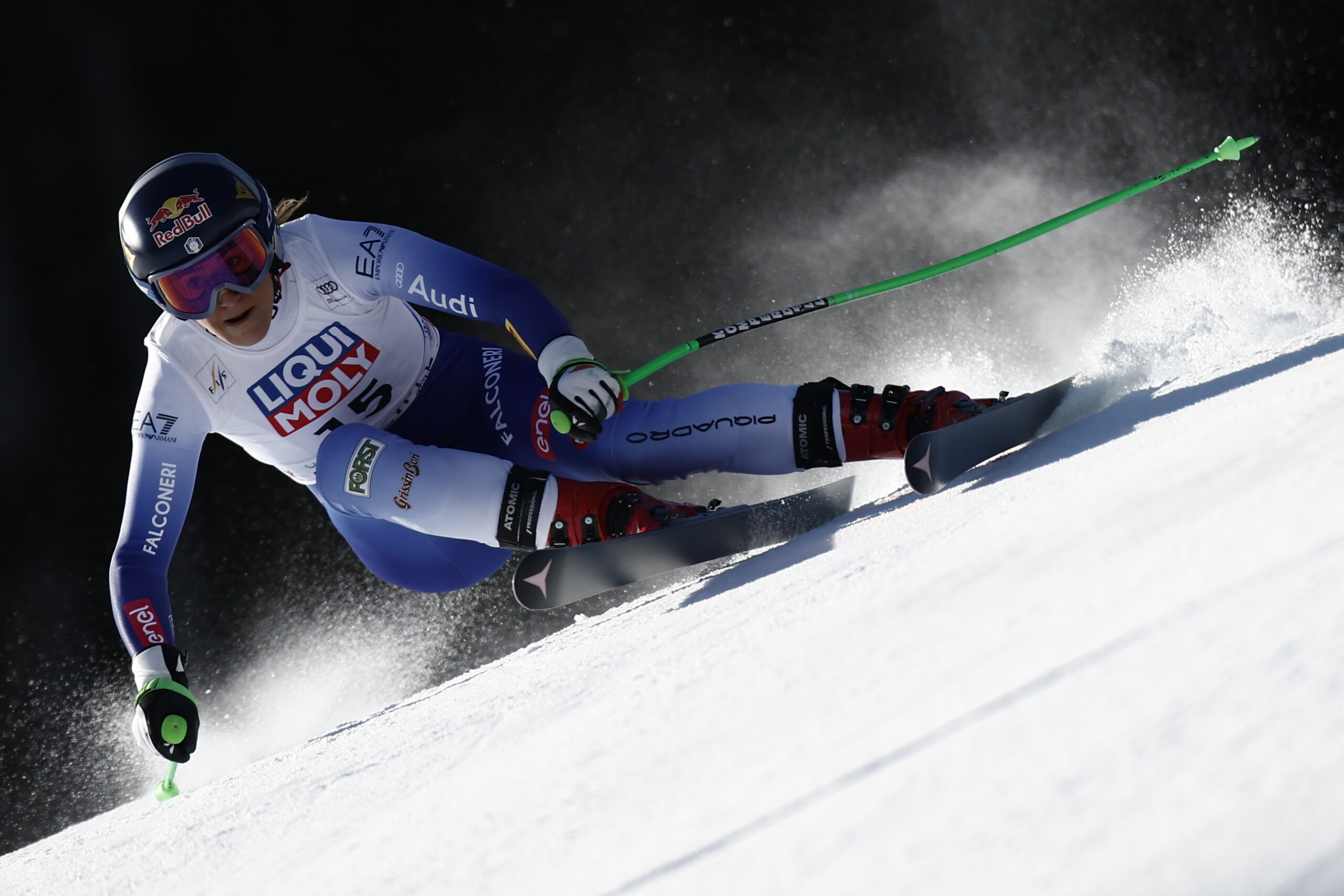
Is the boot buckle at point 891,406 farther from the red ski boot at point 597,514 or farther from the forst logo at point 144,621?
the forst logo at point 144,621

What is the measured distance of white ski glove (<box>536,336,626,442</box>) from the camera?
128 cm

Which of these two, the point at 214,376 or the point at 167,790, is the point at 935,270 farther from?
the point at 167,790

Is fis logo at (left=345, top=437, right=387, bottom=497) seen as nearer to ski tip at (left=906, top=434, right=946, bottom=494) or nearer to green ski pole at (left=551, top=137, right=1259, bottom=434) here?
green ski pole at (left=551, top=137, right=1259, bottom=434)

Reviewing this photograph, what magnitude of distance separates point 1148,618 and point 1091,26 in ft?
9.62

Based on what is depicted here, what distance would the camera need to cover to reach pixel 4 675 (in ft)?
9.87

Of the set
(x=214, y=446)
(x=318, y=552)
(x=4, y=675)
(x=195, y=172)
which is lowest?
(x=4, y=675)

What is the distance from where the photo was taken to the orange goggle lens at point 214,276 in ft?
4.62

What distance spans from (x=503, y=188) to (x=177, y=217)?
1.91m

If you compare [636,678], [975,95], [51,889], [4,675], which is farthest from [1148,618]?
[4,675]

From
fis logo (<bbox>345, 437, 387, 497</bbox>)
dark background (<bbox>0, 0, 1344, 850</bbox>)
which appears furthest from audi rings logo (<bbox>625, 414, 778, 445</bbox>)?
dark background (<bbox>0, 0, 1344, 850</bbox>)

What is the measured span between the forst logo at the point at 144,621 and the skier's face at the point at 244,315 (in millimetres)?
392

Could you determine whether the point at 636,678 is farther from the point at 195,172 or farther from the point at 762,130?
the point at 762,130

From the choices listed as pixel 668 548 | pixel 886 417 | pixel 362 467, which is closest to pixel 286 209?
pixel 362 467

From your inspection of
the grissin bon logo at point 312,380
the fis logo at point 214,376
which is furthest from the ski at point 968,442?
the fis logo at point 214,376
